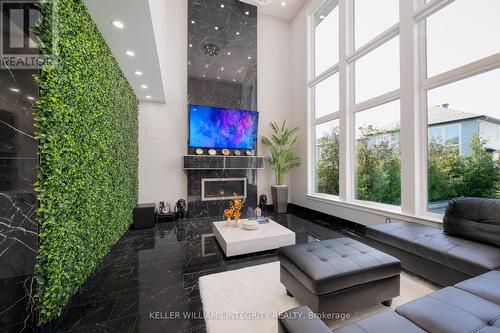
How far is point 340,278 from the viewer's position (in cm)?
156

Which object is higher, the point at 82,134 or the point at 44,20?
the point at 44,20

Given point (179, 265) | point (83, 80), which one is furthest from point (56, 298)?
point (83, 80)

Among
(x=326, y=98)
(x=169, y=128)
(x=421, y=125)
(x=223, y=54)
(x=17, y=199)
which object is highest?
(x=223, y=54)

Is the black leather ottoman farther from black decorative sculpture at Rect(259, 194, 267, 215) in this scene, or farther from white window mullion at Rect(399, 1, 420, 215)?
black decorative sculpture at Rect(259, 194, 267, 215)

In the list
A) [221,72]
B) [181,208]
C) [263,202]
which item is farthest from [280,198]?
[221,72]

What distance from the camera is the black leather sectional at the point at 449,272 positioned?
100cm

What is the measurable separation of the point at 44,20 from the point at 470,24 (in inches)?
177

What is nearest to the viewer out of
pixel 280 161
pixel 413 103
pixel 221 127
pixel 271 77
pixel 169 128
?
pixel 413 103

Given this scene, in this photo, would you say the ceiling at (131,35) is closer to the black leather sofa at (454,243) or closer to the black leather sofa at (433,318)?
the black leather sofa at (433,318)

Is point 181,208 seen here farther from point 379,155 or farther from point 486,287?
point 486,287

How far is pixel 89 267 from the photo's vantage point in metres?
2.11

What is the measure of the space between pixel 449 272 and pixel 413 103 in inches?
90.6

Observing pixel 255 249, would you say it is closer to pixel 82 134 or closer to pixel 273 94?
pixel 82 134

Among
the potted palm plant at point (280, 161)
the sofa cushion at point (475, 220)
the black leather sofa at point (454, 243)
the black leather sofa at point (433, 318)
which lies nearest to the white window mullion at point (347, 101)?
the potted palm plant at point (280, 161)
